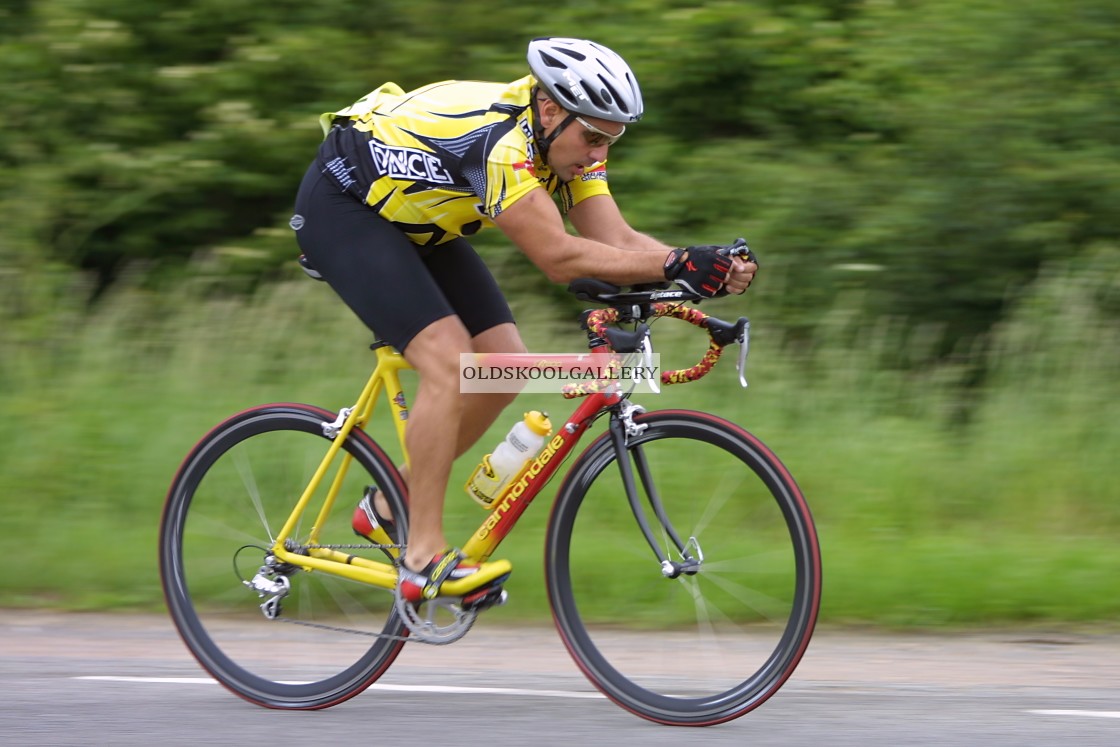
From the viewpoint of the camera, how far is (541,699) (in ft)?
14.4

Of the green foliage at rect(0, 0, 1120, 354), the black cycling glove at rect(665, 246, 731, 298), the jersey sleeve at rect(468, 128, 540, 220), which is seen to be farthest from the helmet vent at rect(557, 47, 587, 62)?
the green foliage at rect(0, 0, 1120, 354)

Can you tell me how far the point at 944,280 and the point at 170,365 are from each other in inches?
175

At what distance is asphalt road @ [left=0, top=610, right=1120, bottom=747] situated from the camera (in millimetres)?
4016

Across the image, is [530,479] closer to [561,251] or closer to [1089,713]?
[561,251]

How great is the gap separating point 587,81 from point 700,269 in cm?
66

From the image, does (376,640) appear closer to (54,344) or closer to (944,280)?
(54,344)

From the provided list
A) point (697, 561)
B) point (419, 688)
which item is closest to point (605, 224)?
point (697, 561)

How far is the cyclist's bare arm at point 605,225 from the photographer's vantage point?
4.32 meters

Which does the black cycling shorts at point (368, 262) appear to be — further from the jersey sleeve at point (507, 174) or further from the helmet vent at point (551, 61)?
the helmet vent at point (551, 61)

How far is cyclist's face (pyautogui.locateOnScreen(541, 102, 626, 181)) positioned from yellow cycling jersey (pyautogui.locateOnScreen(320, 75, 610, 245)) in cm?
6

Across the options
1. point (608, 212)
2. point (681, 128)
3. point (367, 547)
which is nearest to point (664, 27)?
point (681, 128)

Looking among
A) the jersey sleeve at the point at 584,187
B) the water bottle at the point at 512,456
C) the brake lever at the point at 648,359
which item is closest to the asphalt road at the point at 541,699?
the water bottle at the point at 512,456

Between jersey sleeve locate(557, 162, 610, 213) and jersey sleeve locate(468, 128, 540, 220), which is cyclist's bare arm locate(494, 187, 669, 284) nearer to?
jersey sleeve locate(468, 128, 540, 220)

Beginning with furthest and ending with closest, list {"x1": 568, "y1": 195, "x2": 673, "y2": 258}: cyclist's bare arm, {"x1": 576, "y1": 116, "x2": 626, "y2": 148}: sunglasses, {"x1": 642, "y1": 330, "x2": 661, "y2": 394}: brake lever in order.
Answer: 1. {"x1": 568, "y1": 195, "x2": 673, "y2": 258}: cyclist's bare arm
2. {"x1": 642, "y1": 330, "x2": 661, "y2": 394}: brake lever
3. {"x1": 576, "y1": 116, "x2": 626, "y2": 148}: sunglasses
